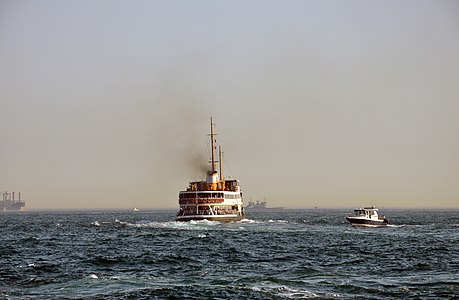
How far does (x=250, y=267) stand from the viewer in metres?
49.1

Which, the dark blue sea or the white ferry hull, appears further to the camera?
the white ferry hull

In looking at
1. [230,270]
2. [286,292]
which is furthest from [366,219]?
[286,292]

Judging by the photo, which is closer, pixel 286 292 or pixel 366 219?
pixel 286 292

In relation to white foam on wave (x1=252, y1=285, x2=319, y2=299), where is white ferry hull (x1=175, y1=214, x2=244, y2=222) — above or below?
above

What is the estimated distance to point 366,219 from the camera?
11175 centimetres

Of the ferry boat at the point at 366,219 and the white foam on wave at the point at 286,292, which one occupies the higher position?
the ferry boat at the point at 366,219

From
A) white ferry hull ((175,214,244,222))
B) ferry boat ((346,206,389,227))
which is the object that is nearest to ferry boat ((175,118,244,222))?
white ferry hull ((175,214,244,222))

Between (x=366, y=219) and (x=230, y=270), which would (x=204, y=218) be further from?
(x=230, y=270)

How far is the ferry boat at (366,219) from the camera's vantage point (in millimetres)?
111500

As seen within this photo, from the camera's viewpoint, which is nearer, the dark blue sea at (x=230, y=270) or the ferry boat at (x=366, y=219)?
the dark blue sea at (x=230, y=270)

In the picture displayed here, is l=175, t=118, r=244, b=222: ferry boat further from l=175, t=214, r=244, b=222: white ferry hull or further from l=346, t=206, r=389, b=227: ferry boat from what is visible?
l=346, t=206, r=389, b=227: ferry boat

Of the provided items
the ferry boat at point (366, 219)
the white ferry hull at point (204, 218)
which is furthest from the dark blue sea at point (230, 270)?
the white ferry hull at point (204, 218)

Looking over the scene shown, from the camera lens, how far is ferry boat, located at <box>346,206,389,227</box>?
11150 cm

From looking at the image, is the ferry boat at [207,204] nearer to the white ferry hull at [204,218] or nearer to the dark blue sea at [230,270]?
the white ferry hull at [204,218]
